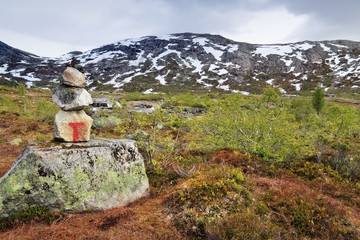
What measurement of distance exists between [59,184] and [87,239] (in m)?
1.75

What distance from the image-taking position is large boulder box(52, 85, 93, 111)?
26.4 feet

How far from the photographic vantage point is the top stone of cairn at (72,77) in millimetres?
8070

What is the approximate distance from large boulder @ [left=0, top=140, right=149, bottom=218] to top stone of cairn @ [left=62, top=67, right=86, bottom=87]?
1858mm

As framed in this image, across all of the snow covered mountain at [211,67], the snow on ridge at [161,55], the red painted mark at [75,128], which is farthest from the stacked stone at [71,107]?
the snow on ridge at [161,55]

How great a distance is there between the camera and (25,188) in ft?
21.4

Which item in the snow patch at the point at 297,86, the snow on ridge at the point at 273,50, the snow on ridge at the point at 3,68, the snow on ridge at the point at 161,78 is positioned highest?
the snow on ridge at the point at 273,50

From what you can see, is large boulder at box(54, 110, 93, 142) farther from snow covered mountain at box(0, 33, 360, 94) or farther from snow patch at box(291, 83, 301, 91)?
snow patch at box(291, 83, 301, 91)

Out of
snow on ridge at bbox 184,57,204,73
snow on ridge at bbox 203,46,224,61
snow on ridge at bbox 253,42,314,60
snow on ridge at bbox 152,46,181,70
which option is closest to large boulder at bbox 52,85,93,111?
snow on ridge at bbox 184,57,204,73

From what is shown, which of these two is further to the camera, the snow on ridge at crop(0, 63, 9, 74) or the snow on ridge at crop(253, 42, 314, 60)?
the snow on ridge at crop(253, 42, 314, 60)

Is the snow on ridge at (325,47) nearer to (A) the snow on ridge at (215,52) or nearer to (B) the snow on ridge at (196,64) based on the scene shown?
(A) the snow on ridge at (215,52)

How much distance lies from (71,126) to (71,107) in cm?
57

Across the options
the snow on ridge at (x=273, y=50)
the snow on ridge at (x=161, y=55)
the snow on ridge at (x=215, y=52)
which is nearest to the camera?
the snow on ridge at (x=161, y=55)

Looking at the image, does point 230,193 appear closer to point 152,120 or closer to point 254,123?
point 152,120

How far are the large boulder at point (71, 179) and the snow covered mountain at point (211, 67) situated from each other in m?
107
